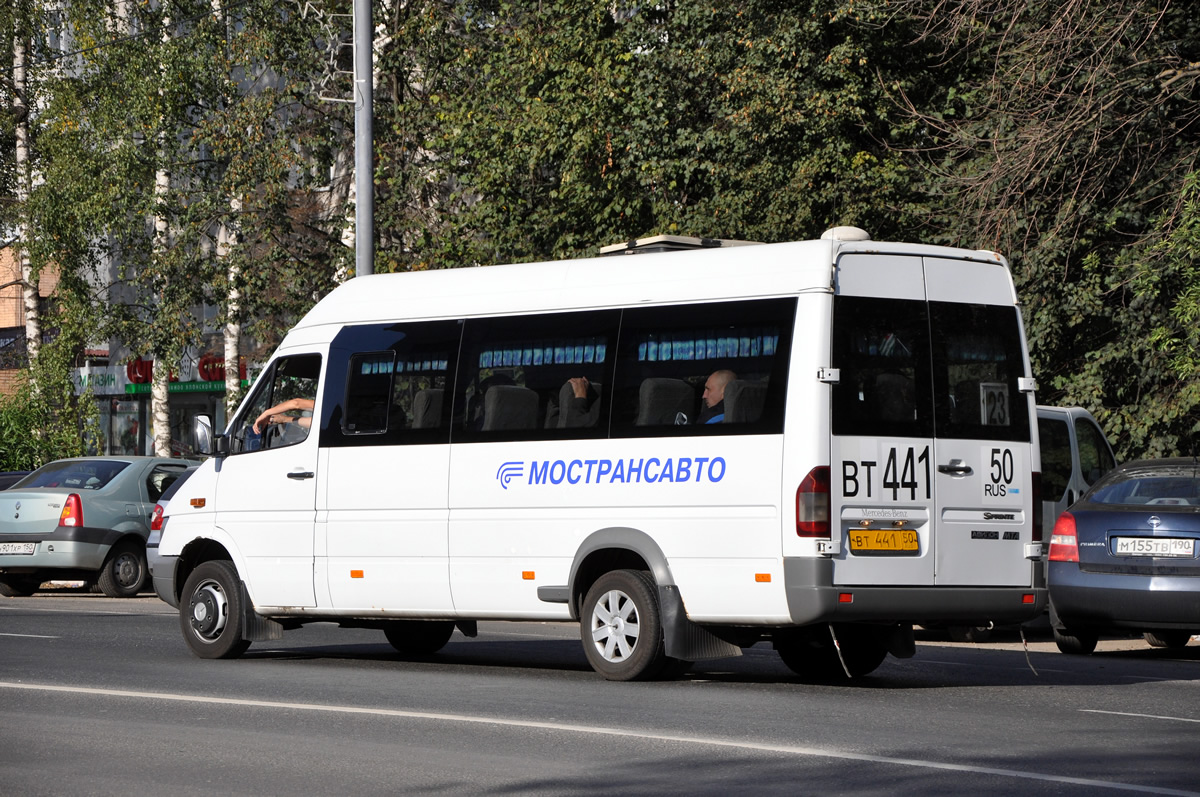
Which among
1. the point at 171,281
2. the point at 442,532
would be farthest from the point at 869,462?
the point at 171,281

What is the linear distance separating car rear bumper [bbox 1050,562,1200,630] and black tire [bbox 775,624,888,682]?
2.08 meters

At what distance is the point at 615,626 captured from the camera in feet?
37.3

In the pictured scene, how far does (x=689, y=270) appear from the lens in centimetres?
1144

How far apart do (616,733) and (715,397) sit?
9.72 feet

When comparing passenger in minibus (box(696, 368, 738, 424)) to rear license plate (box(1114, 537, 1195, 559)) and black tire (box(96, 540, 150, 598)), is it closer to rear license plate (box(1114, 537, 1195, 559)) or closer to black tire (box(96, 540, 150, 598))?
rear license plate (box(1114, 537, 1195, 559))

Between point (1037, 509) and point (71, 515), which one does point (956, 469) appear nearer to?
point (1037, 509)

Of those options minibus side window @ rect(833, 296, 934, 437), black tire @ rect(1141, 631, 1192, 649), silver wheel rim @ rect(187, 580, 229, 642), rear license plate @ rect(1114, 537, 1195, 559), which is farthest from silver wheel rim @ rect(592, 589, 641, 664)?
black tire @ rect(1141, 631, 1192, 649)

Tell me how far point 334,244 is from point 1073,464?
15.2m

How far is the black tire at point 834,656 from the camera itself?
12.0 metres

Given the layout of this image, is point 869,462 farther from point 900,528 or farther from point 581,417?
point 581,417

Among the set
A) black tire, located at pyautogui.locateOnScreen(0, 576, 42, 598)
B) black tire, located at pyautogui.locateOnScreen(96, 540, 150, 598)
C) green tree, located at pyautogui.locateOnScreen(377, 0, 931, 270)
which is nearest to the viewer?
black tire, located at pyautogui.locateOnScreen(96, 540, 150, 598)

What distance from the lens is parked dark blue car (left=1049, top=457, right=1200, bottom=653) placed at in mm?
13039

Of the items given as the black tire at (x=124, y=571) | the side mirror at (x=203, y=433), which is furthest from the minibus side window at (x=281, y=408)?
the black tire at (x=124, y=571)

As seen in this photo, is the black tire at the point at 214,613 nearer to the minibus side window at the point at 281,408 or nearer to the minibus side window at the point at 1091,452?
the minibus side window at the point at 281,408
